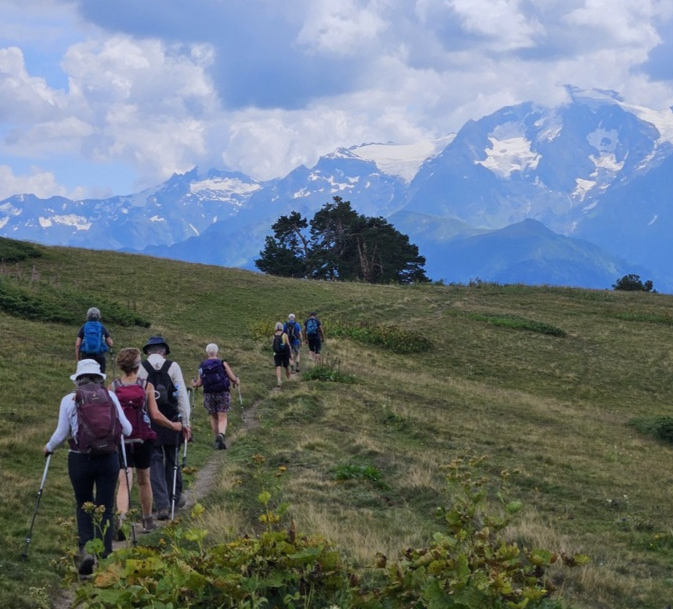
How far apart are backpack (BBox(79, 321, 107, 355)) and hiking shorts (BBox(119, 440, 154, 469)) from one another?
6489 millimetres

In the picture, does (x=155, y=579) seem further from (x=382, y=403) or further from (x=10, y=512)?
(x=382, y=403)

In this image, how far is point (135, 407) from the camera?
8719mm

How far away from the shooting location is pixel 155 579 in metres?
4.62

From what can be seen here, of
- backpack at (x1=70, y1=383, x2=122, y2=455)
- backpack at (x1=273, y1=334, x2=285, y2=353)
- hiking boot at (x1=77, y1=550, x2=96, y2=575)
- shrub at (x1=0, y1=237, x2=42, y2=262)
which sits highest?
shrub at (x1=0, y1=237, x2=42, y2=262)

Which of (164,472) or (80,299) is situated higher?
(80,299)

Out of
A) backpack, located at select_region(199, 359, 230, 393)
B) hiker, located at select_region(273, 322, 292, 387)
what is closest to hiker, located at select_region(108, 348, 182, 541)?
backpack, located at select_region(199, 359, 230, 393)

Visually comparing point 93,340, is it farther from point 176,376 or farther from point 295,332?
point 295,332

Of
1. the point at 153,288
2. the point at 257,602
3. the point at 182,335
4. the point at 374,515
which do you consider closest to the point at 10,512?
the point at 374,515

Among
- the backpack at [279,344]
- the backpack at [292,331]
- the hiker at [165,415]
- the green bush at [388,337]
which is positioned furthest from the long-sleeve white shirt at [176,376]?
the green bush at [388,337]

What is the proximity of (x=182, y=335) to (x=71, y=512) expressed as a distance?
20.1m

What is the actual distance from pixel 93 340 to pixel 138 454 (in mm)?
6625

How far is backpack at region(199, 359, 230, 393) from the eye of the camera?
539 inches

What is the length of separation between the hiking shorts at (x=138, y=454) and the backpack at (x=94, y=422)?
5.28ft

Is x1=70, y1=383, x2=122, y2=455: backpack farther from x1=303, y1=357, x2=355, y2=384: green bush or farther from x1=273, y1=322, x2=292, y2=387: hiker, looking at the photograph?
x1=303, y1=357, x2=355, y2=384: green bush
